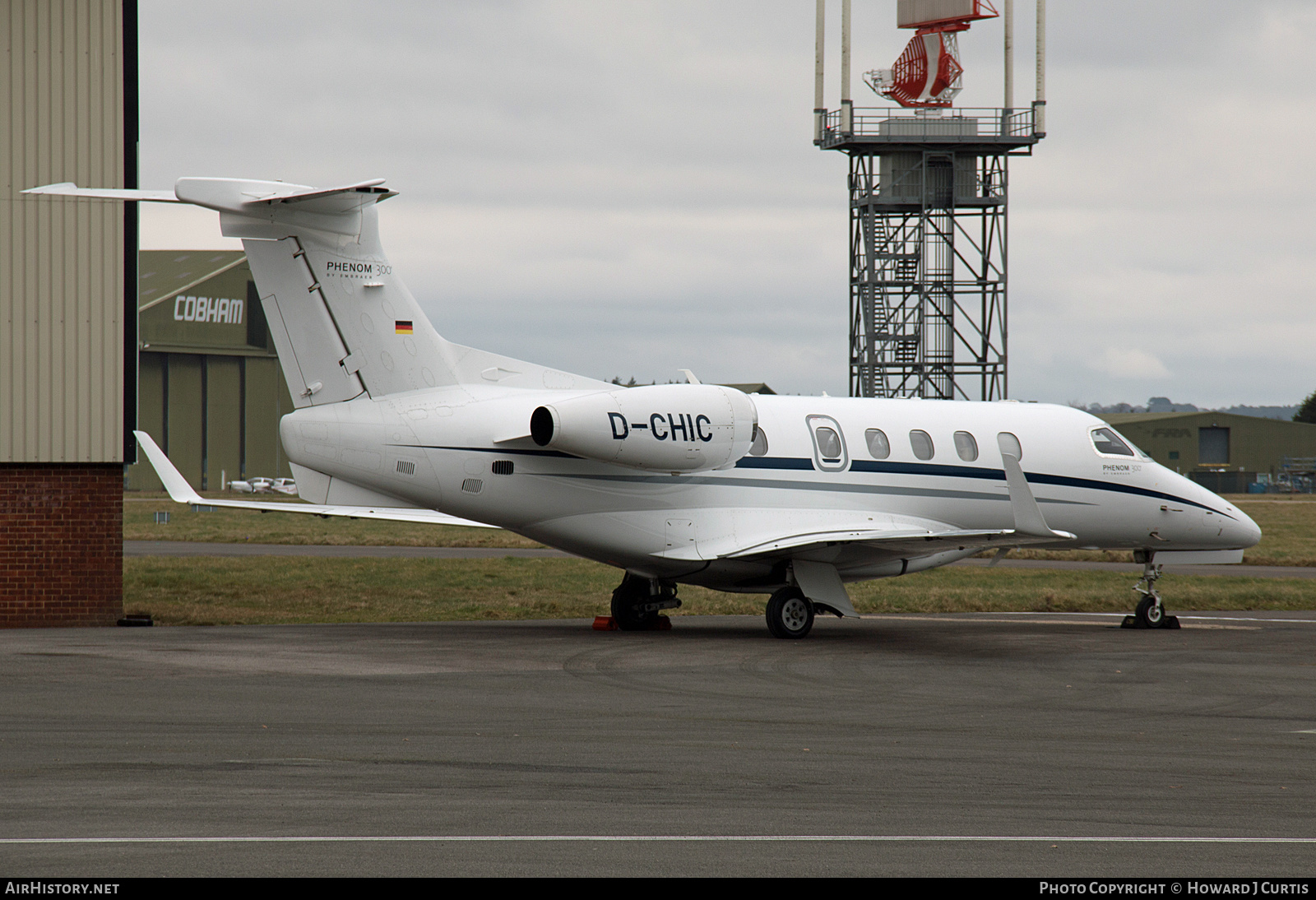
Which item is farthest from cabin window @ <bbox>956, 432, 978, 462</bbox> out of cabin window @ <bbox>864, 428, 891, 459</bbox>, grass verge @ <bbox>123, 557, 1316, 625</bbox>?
grass verge @ <bbox>123, 557, 1316, 625</bbox>

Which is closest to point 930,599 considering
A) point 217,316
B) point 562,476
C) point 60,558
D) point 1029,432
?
point 1029,432

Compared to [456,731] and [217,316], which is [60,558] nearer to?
[456,731]

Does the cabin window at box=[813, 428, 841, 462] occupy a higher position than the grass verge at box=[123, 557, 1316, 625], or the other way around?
the cabin window at box=[813, 428, 841, 462]

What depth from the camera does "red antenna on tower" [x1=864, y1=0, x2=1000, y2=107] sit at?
46.1m

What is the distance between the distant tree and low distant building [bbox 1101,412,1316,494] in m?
19.6

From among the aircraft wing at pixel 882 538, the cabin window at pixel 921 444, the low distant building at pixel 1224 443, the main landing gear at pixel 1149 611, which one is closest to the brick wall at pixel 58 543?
the aircraft wing at pixel 882 538

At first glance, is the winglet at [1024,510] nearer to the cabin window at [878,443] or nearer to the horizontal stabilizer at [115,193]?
the cabin window at [878,443]

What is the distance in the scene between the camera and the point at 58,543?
19328 millimetres

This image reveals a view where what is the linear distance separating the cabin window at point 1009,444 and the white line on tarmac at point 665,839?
13.5 metres

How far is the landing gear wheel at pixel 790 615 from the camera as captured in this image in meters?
18.6

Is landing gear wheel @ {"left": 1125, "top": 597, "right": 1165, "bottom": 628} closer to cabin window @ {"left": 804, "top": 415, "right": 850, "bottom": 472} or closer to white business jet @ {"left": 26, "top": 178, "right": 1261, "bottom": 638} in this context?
white business jet @ {"left": 26, "top": 178, "right": 1261, "bottom": 638}

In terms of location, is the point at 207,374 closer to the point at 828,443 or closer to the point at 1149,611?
the point at 828,443

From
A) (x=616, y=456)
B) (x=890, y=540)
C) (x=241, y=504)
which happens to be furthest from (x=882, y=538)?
(x=241, y=504)

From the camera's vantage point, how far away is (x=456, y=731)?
10984 mm
